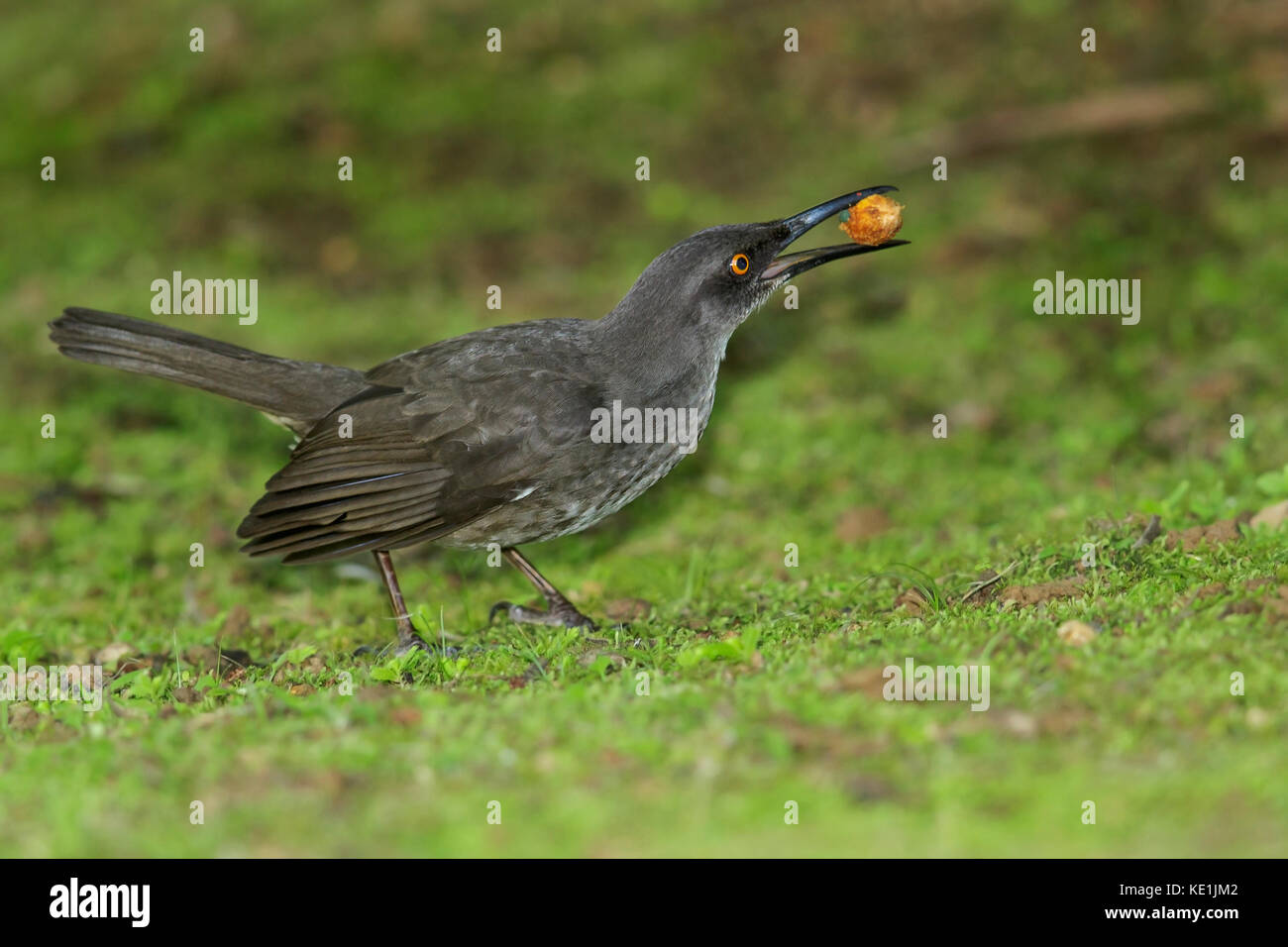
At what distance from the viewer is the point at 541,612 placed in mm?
6145

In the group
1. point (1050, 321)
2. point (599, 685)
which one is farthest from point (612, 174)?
point (599, 685)

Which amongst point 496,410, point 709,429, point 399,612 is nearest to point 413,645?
point 399,612

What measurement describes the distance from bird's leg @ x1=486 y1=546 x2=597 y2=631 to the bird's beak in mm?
1656

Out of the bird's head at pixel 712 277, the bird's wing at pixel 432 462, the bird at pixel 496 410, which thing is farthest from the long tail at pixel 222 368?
the bird's head at pixel 712 277

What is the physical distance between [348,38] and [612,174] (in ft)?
10.9

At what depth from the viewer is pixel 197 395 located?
29.2ft

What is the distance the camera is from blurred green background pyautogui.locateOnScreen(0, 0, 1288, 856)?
385 cm

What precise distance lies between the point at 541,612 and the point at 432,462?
902 millimetres

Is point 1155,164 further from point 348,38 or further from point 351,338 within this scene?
point 348,38

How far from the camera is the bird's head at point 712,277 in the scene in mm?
5957

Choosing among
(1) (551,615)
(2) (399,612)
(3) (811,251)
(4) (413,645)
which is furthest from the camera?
(1) (551,615)

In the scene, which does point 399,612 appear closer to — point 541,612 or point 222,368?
point 541,612

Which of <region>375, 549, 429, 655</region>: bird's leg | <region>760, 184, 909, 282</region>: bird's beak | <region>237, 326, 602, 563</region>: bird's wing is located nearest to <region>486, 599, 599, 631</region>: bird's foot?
<region>375, 549, 429, 655</region>: bird's leg

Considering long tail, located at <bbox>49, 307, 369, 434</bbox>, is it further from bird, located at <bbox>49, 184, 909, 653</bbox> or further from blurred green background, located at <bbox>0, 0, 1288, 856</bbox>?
blurred green background, located at <bbox>0, 0, 1288, 856</bbox>
